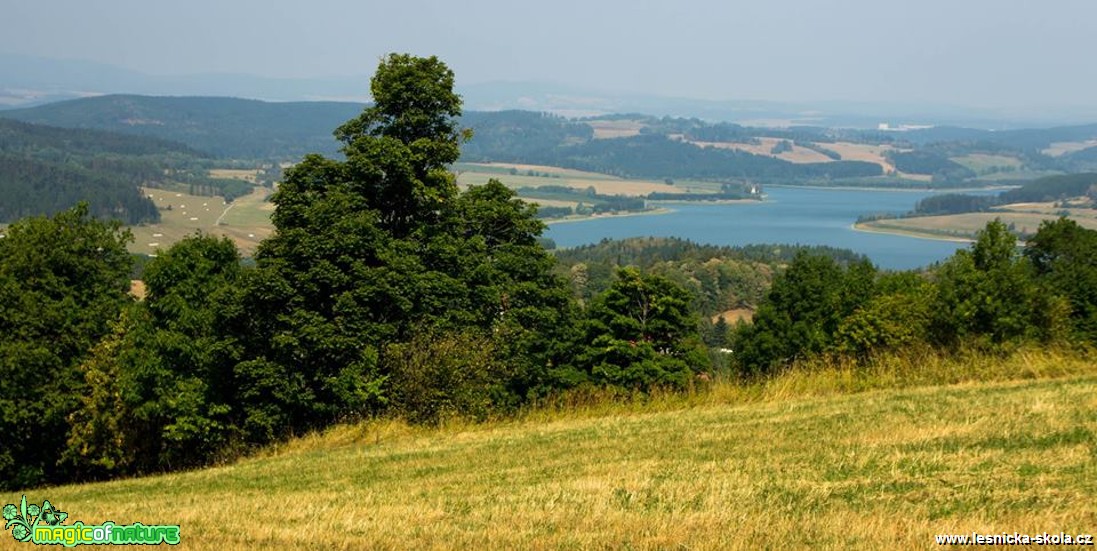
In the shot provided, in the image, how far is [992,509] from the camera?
804 centimetres

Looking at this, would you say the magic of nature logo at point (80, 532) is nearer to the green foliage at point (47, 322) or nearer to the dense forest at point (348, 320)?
the dense forest at point (348, 320)

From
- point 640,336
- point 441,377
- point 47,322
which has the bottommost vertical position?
point 640,336

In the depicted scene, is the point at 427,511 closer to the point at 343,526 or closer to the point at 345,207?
the point at 343,526

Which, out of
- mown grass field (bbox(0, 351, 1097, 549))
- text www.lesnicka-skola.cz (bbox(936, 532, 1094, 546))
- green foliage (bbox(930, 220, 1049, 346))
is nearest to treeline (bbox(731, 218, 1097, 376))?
green foliage (bbox(930, 220, 1049, 346))

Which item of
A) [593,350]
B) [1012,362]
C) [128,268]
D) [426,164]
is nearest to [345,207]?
[426,164]

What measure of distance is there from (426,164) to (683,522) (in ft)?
75.1

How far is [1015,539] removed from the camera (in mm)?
7066

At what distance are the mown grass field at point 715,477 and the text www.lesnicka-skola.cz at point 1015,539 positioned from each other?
181 mm

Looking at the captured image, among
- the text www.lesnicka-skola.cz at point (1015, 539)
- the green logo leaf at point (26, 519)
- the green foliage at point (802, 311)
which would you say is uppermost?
the text www.lesnicka-skola.cz at point (1015, 539)

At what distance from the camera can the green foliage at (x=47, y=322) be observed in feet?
93.6

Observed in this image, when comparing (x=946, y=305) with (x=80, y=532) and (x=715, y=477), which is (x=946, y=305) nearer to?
(x=715, y=477)

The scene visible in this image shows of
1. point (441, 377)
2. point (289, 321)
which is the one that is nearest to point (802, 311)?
point (441, 377)

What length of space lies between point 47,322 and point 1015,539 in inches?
1177

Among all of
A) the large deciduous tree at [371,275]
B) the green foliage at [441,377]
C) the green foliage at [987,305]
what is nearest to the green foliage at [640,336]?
the large deciduous tree at [371,275]
